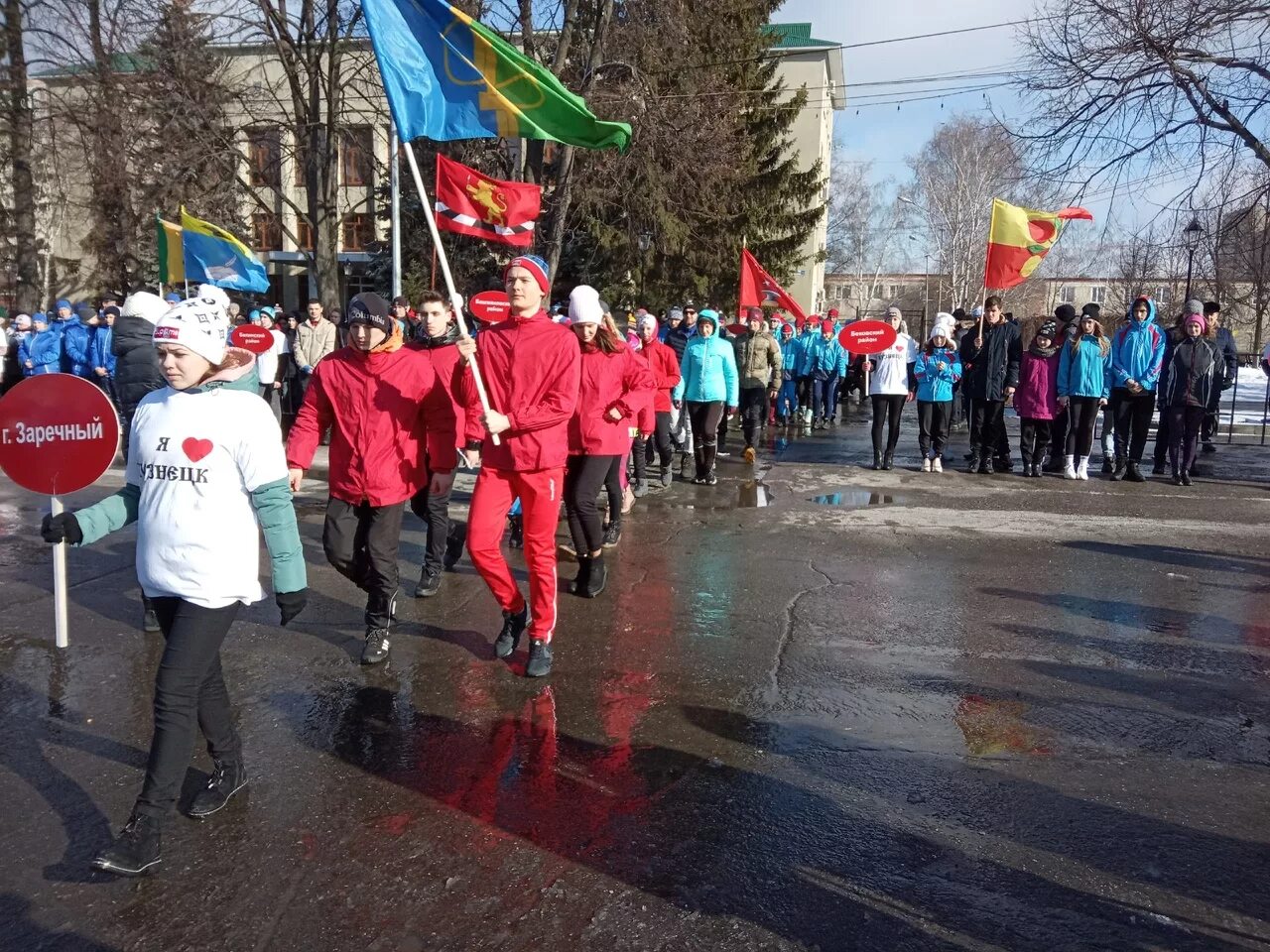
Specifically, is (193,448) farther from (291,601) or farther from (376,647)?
(376,647)

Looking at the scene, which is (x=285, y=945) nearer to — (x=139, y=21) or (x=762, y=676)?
(x=762, y=676)

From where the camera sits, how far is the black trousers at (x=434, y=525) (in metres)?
6.51

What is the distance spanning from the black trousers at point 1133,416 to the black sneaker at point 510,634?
922 centimetres

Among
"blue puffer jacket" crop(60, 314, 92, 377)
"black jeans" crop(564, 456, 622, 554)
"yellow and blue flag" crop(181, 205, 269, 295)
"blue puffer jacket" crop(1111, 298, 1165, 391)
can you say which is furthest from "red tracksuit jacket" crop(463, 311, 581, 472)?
"blue puffer jacket" crop(60, 314, 92, 377)

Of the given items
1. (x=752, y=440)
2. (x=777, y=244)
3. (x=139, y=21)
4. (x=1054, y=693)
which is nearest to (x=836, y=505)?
(x=752, y=440)

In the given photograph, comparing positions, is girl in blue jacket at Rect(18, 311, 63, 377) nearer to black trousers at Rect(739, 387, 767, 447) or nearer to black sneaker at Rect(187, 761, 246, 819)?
black trousers at Rect(739, 387, 767, 447)

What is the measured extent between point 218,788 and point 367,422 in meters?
2.05

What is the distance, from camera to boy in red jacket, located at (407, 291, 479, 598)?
207 inches

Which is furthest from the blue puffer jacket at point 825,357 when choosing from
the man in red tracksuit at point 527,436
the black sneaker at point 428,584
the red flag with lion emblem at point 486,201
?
the man in red tracksuit at point 527,436

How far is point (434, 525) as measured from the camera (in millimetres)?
6551

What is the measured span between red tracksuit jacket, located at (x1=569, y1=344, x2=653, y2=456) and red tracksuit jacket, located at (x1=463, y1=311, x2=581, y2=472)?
43.5 inches

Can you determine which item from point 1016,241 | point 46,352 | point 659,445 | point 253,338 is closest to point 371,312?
point 659,445

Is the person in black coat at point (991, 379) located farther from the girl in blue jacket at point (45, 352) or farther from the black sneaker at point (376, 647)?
the girl in blue jacket at point (45, 352)

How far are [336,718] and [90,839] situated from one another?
1.20 meters
